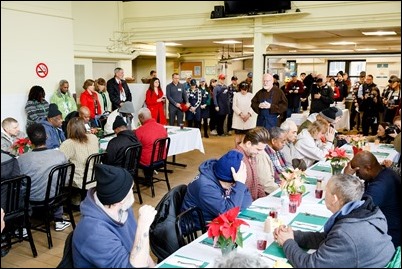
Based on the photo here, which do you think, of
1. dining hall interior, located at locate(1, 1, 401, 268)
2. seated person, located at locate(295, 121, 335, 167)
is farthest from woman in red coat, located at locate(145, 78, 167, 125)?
seated person, located at locate(295, 121, 335, 167)

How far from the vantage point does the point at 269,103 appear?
6555 mm

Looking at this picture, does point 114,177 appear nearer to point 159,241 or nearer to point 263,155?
point 159,241

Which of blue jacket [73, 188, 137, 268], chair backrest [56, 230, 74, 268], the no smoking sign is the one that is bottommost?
chair backrest [56, 230, 74, 268]

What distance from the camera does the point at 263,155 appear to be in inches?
130

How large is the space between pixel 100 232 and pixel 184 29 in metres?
8.02

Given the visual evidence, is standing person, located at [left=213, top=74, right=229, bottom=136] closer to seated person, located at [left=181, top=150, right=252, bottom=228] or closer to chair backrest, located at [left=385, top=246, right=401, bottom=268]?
seated person, located at [left=181, top=150, right=252, bottom=228]

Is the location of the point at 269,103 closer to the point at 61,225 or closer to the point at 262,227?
the point at 61,225

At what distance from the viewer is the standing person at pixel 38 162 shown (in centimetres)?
342

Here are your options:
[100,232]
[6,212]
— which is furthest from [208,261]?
[6,212]

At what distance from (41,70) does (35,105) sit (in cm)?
61

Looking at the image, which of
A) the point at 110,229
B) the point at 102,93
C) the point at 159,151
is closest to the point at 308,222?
the point at 110,229

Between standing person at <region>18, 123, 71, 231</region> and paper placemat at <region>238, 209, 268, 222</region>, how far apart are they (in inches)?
72.9

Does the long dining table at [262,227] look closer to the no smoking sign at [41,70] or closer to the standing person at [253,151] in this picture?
the standing person at [253,151]

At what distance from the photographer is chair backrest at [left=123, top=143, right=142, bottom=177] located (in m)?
4.36
